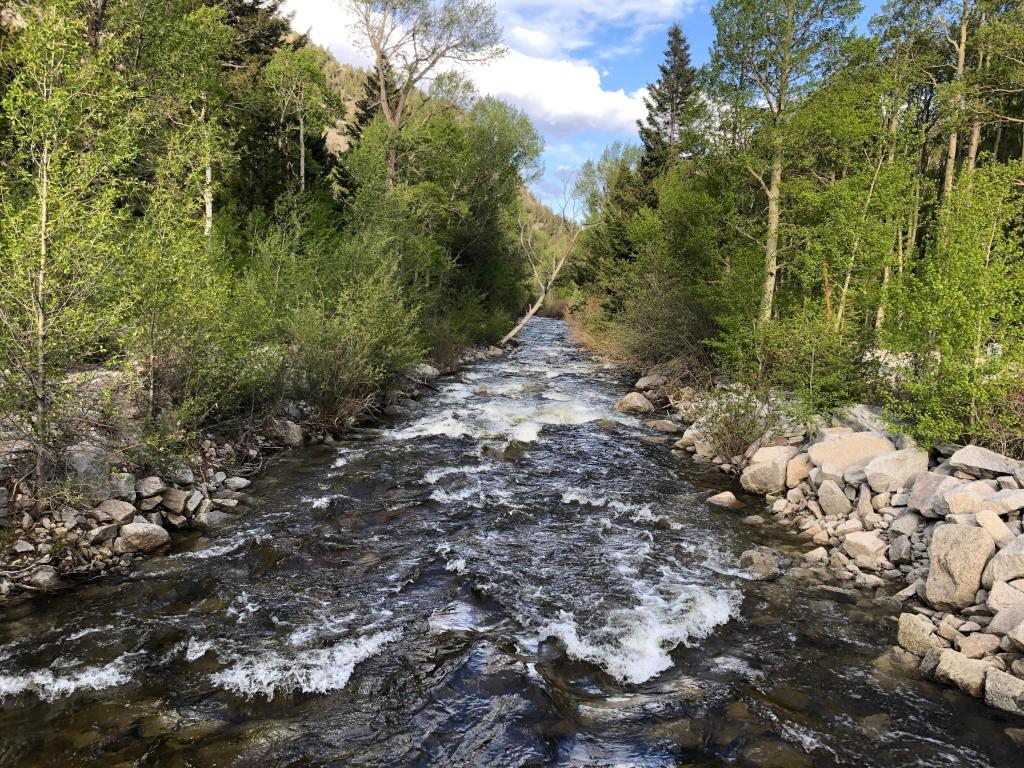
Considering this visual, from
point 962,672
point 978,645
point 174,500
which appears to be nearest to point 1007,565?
point 978,645

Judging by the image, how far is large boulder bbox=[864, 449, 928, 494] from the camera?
33.5 ft

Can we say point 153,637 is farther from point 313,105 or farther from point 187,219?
point 313,105

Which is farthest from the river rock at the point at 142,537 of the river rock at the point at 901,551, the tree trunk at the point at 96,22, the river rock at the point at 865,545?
the tree trunk at the point at 96,22

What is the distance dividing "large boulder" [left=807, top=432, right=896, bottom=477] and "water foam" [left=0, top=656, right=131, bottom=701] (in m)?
11.3

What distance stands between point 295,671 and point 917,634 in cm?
704

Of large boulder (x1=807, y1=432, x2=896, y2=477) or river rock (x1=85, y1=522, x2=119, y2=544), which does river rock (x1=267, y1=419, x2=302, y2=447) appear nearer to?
river rock (x1=85, y1=522, x2=119, y2=544)

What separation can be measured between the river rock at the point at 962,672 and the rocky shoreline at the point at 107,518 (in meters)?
10.0

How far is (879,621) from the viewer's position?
25.2 feet

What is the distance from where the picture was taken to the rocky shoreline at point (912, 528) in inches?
259

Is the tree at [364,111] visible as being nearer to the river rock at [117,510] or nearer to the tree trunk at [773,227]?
the tree trunk at [773,227]

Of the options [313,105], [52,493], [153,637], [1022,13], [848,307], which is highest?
[1022,13]

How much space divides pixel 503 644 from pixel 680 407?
1422 cm

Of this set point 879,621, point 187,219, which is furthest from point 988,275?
point 187,219

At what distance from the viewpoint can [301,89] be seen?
97.5 ft
